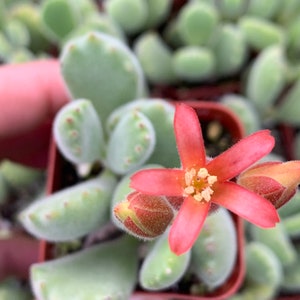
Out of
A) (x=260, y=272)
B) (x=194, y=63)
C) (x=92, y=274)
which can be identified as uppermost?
(x=194, y=63)

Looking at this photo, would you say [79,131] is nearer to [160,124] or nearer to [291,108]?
[160,124]

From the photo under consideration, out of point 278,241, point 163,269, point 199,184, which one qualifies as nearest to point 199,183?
point 199,184

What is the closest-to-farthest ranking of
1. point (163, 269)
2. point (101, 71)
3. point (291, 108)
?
point (163, 269) < point (101, 71) < point (291, 108)

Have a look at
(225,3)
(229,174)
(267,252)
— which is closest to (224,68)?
(225,3)

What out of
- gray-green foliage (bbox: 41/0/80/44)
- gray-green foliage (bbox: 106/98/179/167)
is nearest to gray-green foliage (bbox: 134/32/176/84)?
gray-green foliage (bbox: 41/0/80/44)

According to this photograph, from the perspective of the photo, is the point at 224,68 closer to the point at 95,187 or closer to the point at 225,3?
the point at 225,3

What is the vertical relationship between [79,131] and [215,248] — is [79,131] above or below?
above

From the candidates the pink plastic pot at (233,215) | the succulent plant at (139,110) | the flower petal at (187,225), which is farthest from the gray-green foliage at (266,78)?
the flower petal at (187,225)
